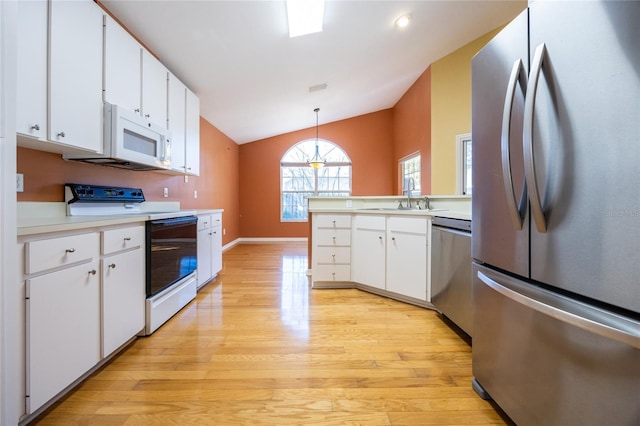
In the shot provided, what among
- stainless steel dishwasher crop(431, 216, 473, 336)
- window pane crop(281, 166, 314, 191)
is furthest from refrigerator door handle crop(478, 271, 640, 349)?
window pane crop(281, 166, 314, 191)

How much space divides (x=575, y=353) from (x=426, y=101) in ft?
16.2

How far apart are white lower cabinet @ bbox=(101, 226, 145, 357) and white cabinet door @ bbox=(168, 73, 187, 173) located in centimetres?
121

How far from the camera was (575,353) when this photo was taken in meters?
0.78

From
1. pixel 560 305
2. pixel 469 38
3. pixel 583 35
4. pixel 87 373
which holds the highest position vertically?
pixel 469 38

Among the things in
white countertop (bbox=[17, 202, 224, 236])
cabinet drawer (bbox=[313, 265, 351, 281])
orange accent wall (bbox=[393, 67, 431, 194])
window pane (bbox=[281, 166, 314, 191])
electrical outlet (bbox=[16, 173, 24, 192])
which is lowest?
cabinet drawer (bbox=[313, 265, 351, 281])

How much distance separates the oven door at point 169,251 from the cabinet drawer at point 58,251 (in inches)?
19.7

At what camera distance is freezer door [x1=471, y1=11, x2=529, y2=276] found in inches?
37.5

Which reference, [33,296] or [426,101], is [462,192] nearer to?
[426,101]

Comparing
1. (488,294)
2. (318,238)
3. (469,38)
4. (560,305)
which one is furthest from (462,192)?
(560,305)

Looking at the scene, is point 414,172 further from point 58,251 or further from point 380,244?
point 58,251

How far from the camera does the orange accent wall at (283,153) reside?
6.79 m

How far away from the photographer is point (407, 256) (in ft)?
7.84

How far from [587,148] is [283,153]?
255 inches

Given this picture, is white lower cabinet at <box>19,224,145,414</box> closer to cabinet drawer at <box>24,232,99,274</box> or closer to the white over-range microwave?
cabinet drawer at <box>24,232,99,274</box>
